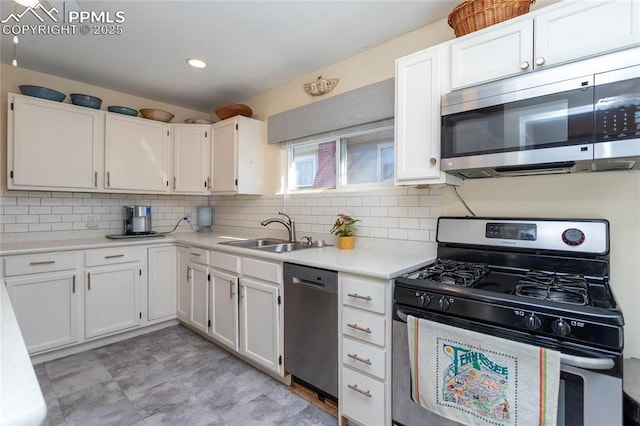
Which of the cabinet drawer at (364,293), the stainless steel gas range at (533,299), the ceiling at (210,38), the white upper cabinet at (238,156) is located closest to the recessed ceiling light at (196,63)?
the ceiling at (210,38)

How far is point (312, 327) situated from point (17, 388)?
4.94 feet

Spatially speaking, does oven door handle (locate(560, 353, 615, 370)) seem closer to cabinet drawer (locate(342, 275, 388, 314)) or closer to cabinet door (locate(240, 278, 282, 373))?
cabinet drawer (locate(342, 275, 388, 314))

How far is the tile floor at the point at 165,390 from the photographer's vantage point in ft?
5.98

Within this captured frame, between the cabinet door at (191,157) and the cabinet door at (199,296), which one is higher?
the cabinet door at (191,157)

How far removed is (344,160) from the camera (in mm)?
2654

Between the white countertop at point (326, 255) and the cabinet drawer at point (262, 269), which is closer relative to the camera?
the white countertop at point (326, 255)

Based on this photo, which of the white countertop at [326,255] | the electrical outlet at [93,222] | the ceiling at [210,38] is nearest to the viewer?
the white countertop at [326,255]

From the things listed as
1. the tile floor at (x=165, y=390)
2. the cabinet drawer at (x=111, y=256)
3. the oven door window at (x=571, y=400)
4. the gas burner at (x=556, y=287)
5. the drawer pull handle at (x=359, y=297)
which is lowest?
the tile floor at (x=165, y=390)

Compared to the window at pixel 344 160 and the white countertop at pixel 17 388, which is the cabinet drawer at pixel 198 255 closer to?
the window at pixel 344 160

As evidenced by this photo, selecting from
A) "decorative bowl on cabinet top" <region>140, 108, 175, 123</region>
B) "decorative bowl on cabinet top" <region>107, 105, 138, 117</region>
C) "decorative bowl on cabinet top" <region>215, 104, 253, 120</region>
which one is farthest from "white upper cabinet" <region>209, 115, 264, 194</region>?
"decorative bowl on cabinet top" <region>107, 105, 138, 117</region>

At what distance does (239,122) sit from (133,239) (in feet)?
5.06

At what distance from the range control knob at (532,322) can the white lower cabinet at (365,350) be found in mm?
564

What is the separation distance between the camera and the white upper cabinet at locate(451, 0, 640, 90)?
1.21 meters

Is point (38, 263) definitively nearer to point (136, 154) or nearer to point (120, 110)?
point (136, 154)
